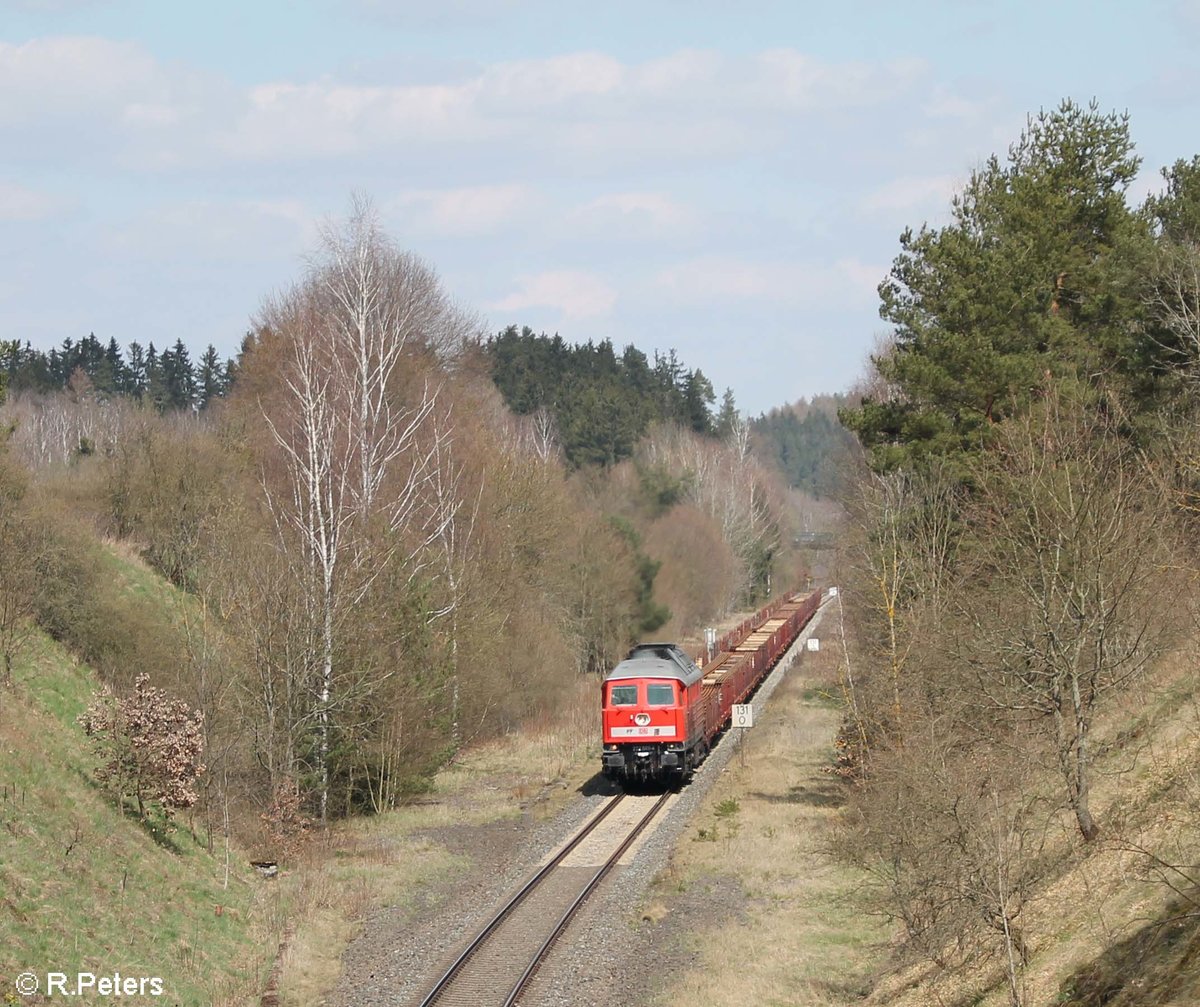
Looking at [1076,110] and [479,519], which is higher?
[1076,110]

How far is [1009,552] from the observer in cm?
1869

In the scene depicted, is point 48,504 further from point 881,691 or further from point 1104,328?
point 1104,328

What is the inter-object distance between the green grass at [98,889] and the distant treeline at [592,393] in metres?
68.9

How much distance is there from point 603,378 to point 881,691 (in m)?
87.9

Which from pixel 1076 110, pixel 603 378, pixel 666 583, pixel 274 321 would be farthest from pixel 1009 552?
pixel 603 378

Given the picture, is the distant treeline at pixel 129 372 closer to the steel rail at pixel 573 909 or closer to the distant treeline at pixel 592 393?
the distant treeline at pixel 592 393

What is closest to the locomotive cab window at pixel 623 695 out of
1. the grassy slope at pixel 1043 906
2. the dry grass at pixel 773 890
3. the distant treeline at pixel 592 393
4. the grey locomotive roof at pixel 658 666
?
the grey locomotive roof at pixel 658 666

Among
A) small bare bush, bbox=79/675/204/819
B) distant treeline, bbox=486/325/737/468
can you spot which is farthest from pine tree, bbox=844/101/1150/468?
distant treeline, bbox=486/325/737/468

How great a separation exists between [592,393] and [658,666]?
225 ft

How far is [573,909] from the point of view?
19250 millimetres

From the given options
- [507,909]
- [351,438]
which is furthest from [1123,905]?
[351,438]

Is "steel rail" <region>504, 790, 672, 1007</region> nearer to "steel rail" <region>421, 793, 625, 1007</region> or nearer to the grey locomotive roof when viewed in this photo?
"steel rail" <region>421, 793, 625, 1007</region>

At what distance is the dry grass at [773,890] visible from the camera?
16.0 meters

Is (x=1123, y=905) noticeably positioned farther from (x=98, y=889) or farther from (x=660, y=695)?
(x=660, y=695)
